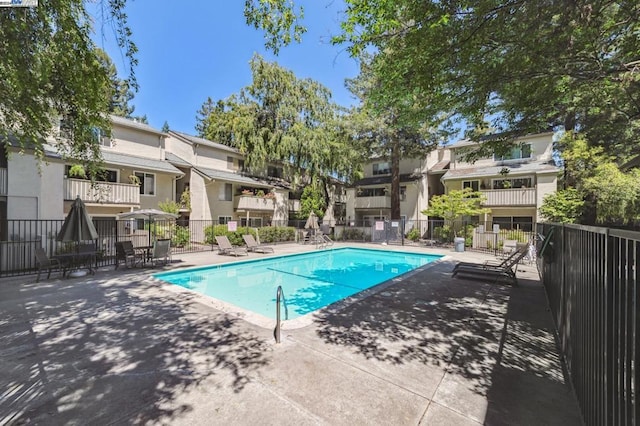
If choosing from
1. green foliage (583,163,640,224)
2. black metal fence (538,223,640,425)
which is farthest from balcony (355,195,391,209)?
black metal fence (538,223,640,425)

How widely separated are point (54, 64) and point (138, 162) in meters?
13.0

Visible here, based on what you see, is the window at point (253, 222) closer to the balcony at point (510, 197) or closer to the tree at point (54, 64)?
the tree at point (54, 64)

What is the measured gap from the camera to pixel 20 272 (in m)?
9.63

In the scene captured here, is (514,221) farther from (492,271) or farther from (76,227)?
(76,227)

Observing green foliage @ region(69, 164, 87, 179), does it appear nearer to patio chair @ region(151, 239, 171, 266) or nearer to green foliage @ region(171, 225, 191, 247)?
green foliage @ region(171, 225, 191, 247)

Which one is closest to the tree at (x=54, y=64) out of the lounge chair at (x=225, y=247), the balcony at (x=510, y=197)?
the lounge chair at (x=225, y=247)

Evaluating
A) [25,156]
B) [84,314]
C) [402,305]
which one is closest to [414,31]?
[402,305]

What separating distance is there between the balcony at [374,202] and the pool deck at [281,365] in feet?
65.9

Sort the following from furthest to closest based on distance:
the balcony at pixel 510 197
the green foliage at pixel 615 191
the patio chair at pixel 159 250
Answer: the balcony at pixel 510 197 < the green foliage at pixel 615 191 < the patio chair at pixel 159 250

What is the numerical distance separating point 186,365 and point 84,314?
11.8 ft

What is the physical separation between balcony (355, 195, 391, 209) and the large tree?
336cm

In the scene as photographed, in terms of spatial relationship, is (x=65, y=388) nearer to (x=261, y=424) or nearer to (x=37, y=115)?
(x=261, y=424)

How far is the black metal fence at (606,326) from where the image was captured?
5.13 feet

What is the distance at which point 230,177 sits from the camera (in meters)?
22.4
